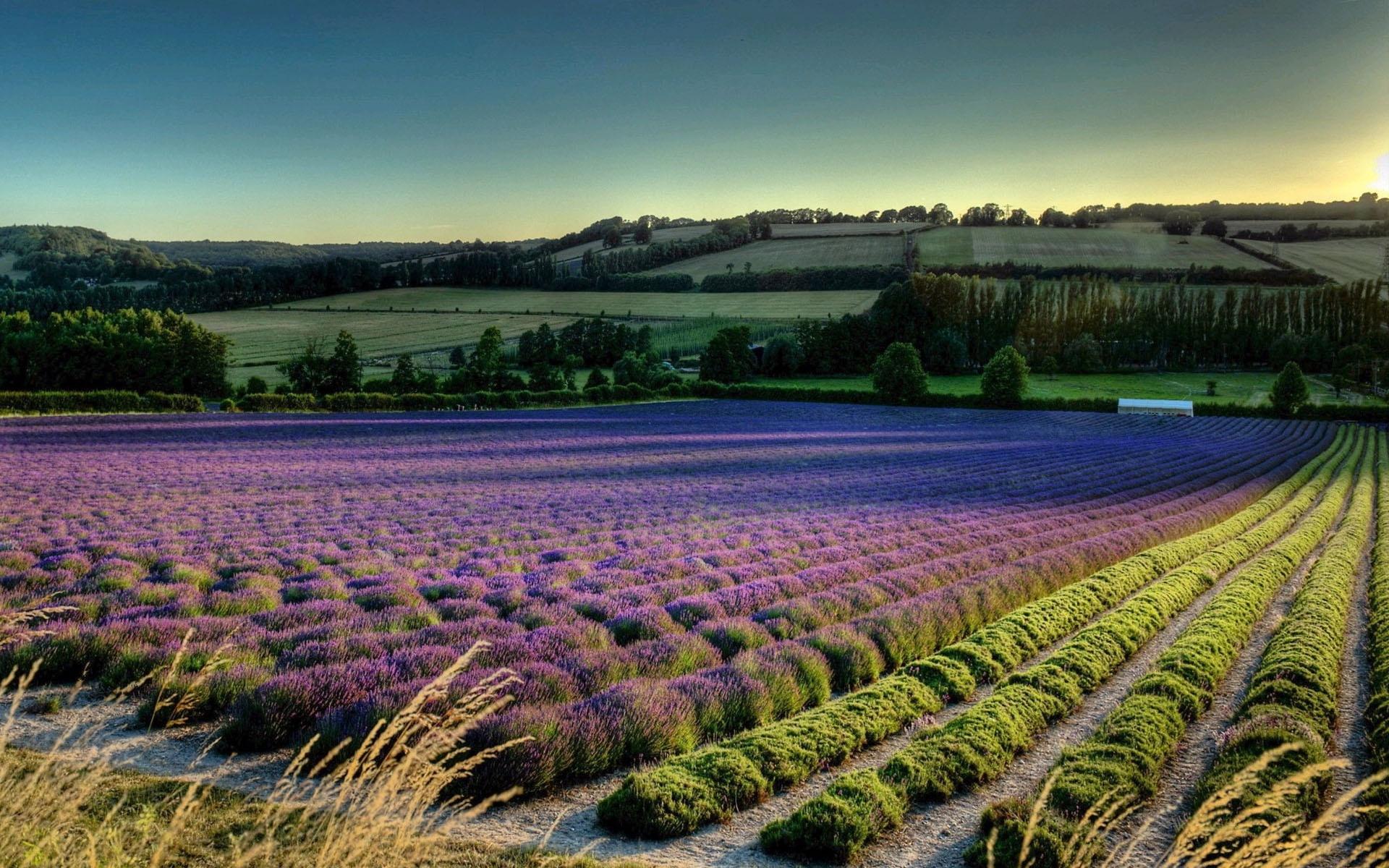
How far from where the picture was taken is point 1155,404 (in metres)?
70.1

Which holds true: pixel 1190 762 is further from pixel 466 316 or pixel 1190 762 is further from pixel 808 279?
pixel 808 279

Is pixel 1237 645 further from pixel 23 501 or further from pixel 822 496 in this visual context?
pixel 23 501

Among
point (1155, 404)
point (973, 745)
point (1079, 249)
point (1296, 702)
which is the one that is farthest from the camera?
point (1079, 249)

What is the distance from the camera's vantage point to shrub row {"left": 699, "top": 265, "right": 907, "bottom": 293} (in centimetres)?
12644

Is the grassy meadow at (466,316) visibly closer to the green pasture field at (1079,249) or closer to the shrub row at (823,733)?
the green pasture field at (1079,249)

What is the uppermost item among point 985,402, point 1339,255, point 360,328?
point 1339,255

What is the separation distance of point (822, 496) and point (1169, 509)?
1098 cm

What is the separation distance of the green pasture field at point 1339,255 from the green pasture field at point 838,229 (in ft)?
190

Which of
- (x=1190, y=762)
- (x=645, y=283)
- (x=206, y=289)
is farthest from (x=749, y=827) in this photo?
(x=206, y=289)

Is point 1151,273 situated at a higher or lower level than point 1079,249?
lower

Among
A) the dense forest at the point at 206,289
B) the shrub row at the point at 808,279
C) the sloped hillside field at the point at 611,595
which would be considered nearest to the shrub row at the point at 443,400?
the sloped hillside field at the point at 611,595

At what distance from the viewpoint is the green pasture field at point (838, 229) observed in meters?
154

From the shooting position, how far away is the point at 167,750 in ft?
20.5

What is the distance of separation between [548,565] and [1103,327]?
345ft
